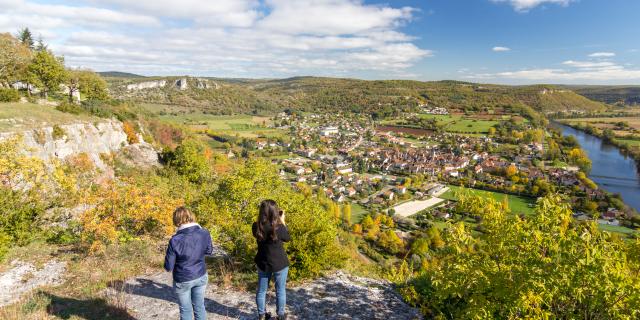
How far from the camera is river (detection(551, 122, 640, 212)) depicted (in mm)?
50022

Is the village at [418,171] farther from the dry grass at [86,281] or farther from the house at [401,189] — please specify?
the dry grass at [86,281]

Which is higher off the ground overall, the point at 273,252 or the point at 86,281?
the point at 273,252

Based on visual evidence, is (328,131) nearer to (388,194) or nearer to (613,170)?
(388,194)

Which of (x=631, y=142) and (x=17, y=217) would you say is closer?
(x=17, y=217)

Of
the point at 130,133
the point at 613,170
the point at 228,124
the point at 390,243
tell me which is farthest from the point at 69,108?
the point at 613,170

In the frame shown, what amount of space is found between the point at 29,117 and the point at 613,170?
3362 inches

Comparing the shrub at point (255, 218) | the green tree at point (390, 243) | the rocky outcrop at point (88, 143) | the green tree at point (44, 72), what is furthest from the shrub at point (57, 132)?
the green tree at point (390, 243)

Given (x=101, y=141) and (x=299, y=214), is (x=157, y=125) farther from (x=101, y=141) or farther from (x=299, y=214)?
(x=299, y=214)

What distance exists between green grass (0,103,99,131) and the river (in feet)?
203

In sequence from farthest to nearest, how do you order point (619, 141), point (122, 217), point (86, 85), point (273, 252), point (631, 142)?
point (619, 141) → point (631, 142) → point (86, 85) → point (122, 217) → point (273, 252)

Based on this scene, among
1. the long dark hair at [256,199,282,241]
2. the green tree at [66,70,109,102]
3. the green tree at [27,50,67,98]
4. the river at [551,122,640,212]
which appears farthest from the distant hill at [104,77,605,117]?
the long dark hair at [256,199,282,241]

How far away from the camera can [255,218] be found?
7629mm

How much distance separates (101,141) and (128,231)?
51.7 feet

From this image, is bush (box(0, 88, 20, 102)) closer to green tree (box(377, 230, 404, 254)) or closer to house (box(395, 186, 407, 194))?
green tree (box(377, 230, 404, 254))
